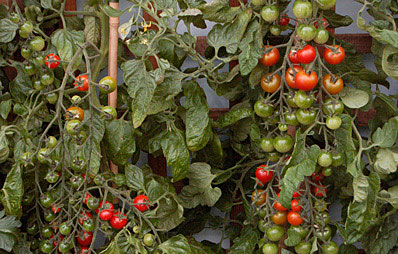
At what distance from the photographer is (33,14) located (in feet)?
3.79

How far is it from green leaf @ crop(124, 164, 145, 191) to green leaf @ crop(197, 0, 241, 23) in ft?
1.31

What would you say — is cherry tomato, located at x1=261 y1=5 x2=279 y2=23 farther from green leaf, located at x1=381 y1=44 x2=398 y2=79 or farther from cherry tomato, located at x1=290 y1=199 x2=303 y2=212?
cherry tomato, located at x1=290 y1=199 x2=303 y2=212

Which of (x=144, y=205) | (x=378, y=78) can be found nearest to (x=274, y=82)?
(x=378, y=78)

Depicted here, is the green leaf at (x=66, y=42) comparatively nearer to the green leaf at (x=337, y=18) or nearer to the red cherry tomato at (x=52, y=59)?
the red cherry tomato at (x=52, y=59)

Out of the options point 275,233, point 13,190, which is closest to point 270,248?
point 275,233

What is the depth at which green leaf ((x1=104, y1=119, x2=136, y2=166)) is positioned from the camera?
3.48 feet

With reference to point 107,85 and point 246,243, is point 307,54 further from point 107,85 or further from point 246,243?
point 246,243

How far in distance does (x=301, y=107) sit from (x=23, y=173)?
2.29ft

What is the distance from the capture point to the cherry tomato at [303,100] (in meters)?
0.90

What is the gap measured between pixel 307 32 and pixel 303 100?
0.44 feet

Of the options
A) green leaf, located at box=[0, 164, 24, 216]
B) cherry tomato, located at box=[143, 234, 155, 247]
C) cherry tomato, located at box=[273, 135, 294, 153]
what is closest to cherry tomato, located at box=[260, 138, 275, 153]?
cherry tomato, located at box=[273, 135, 294, 153]

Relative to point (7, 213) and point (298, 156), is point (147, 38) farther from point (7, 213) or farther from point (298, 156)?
point (7, 213)

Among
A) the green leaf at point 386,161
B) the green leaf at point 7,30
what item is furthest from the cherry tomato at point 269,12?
the green leaf at point 7,30

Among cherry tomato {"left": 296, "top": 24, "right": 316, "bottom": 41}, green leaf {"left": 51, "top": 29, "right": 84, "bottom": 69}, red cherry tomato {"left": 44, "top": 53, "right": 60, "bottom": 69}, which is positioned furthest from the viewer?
green leaf {"left": 51, "top": 29, "right": 84, "bottom": 69}
